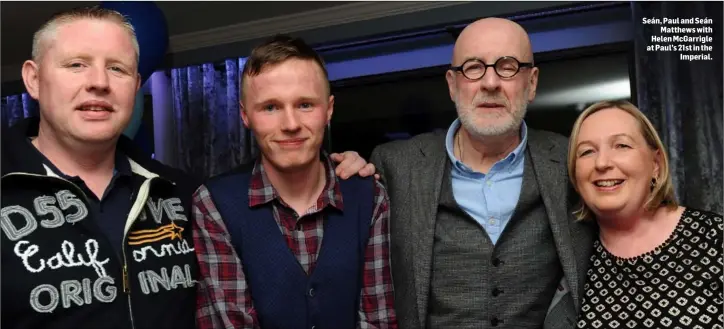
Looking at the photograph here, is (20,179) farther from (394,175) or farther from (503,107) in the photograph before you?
(503,107)

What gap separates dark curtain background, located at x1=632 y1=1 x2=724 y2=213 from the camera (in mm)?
4105

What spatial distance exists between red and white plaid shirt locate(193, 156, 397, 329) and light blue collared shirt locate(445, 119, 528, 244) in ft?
0.91

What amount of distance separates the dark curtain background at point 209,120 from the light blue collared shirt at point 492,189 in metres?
3.93

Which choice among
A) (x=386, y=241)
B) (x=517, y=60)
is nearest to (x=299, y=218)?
(x=386, y=241)

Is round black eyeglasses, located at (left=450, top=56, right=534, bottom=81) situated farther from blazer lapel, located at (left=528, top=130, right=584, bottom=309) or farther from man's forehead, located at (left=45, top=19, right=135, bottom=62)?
man's forehead, located at (left=45, top=19, right=135, bottom=62)

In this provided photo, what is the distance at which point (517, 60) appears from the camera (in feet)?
6.05

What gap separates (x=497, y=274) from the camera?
1758mm

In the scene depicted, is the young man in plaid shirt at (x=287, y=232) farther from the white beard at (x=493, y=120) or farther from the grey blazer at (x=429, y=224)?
the white beard at (x=493, y=120)

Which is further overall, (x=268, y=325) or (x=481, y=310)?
(x=481, y=310)

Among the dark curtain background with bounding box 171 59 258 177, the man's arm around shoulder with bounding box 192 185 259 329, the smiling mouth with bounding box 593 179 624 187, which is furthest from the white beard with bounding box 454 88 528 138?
the dark curtain background with bounding box 171 59 258 177

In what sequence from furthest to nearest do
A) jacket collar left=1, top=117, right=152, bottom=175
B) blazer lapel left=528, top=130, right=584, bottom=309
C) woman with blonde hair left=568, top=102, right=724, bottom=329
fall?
blazer lapel left=528, top=130, right=584, bottom=309, woman with blonde hair left=568, top=102, right=724, bottom=329, jacket collar left=1, top=117, right=152, bottom=175

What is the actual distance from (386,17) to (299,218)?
3582 millimetres

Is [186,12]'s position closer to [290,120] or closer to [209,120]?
[209,120]

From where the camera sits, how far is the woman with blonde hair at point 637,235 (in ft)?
5.26
